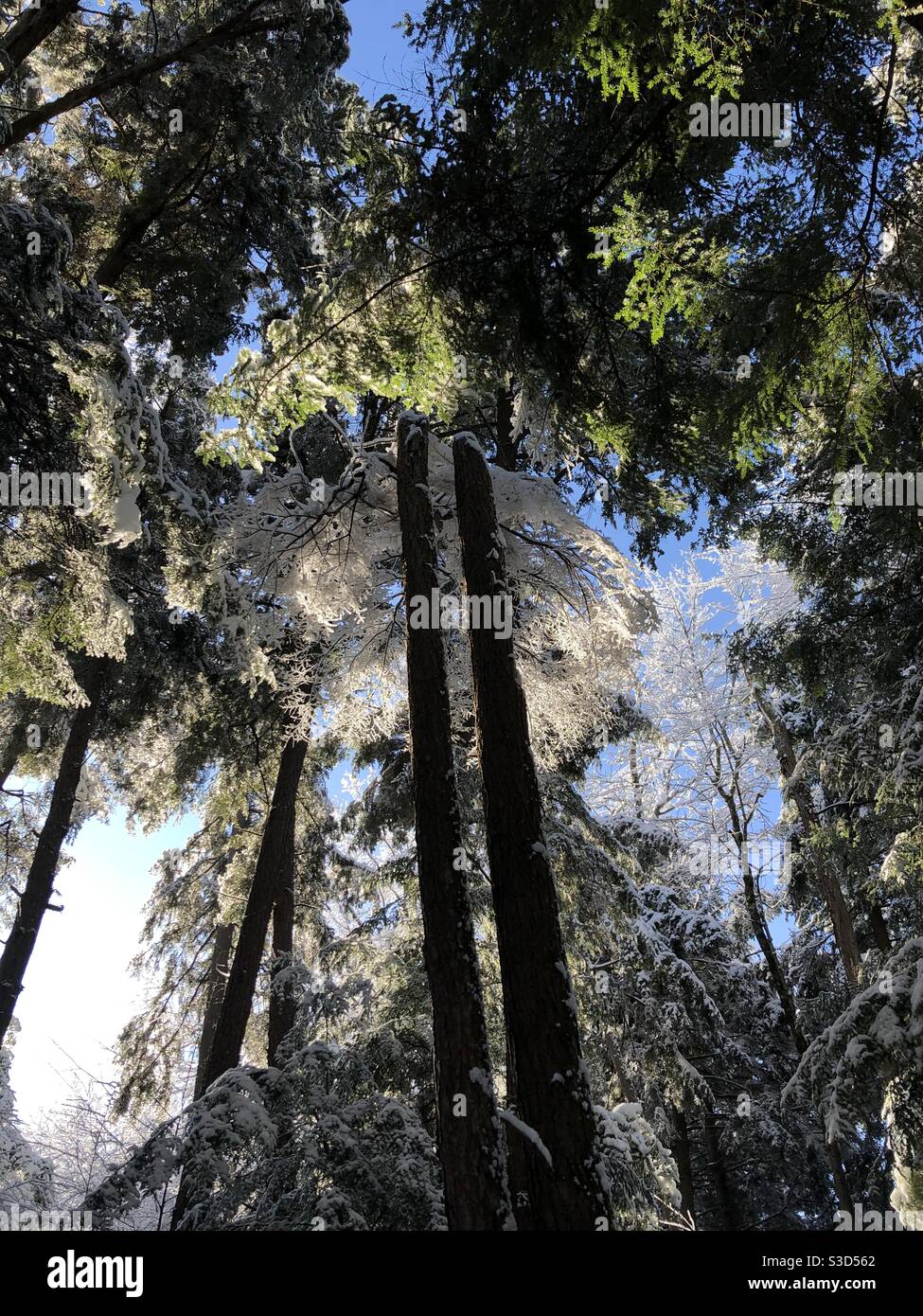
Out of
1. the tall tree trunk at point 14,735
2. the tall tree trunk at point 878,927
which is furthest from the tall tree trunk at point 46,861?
the tall tree trunk at point 878,927

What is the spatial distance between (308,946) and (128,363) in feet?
40.9

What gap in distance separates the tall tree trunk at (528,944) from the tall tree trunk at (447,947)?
234 mm

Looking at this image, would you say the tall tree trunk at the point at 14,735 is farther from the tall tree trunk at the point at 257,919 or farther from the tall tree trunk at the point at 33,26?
the tall tree trunk at the point at 33,26

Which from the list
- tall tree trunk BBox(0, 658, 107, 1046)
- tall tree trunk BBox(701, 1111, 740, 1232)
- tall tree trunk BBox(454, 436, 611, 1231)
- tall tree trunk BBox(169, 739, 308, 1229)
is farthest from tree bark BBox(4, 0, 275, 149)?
tall tree trunk BBox(701, 1111, 740, 1232)

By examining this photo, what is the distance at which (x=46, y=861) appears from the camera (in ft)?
34.1

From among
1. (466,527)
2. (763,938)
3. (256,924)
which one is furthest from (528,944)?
(763,938)

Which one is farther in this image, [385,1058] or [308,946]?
Result: [308,946]

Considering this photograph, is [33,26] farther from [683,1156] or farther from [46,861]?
[683,1156]

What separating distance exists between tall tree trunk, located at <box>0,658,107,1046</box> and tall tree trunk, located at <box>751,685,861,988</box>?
10.0 m
